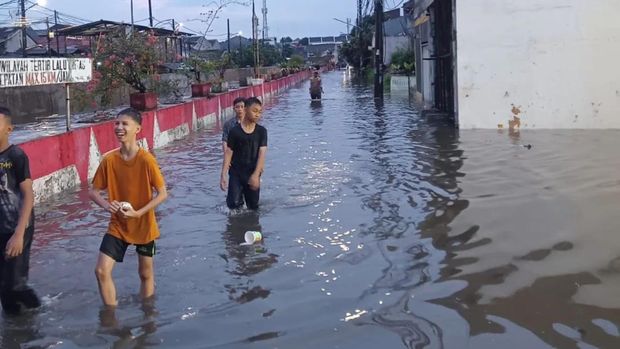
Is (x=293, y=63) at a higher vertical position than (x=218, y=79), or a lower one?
higher

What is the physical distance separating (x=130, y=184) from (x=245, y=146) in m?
3.39

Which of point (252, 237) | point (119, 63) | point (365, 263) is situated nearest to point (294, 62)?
point (119, 63)

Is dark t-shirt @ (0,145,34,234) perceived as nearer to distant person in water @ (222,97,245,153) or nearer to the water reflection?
the water reflection

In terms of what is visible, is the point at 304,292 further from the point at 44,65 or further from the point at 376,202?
the point at 44,65

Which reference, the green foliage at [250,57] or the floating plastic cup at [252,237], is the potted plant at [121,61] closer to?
the floating plastic cup at [252,237]

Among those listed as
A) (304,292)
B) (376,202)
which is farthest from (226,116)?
(304,292)

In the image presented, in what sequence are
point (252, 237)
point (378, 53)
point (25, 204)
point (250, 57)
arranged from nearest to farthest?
point (25, 204) < point (252, 237) < point (378, 53) < point (250, 57)

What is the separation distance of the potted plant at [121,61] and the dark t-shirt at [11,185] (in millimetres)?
12937

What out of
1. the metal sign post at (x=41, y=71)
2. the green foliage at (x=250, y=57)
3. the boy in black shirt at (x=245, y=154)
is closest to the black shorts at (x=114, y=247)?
the boy in black shirt at (x=245, y=154)

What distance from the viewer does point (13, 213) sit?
205 inches

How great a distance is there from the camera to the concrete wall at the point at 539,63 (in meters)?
17.0

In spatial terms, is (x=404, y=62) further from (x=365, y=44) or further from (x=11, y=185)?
(x=11, y=185)

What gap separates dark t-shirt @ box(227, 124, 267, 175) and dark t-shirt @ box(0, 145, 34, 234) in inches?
145

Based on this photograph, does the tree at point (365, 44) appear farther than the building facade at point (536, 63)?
Yes
